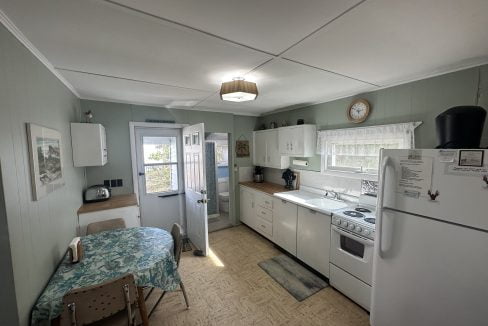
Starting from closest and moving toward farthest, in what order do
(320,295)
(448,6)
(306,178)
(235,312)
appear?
1. (448,6)
2. (235,312)
3. (320,295)
4. (306,178)

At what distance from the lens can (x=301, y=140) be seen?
10.0 feet

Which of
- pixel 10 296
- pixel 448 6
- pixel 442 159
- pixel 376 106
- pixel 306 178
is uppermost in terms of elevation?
pixel 448 6

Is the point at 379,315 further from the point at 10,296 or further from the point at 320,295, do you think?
the point at 10,296

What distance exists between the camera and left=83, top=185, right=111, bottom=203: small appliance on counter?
8.54ft

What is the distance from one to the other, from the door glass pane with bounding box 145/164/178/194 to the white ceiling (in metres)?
1.57

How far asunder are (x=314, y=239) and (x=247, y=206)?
1.63 metres

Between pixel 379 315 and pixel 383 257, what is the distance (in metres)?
0.50

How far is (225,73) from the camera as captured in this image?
1.78 meters

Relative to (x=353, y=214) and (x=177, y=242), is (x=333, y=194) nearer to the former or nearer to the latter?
(x=353, y=214)

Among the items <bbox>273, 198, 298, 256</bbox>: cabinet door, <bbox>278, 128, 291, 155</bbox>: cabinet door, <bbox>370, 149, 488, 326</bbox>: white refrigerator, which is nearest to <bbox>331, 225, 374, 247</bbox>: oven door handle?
<bbox>370, 149, 488, 326</bbox>: white refrigerator

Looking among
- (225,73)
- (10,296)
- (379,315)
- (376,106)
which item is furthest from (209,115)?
(379,315)

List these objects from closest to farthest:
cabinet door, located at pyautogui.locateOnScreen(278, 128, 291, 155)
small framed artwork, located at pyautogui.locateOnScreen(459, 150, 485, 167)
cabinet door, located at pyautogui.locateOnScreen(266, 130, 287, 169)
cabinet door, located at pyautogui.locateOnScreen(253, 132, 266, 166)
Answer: small framed artwork, located at pyautogui.locateOnScreen(459, 150, 485, 167) < cabinet door, located at pyautogui.locateOnScreen(278, 128, 291, 155) < cabinet door, located at pyautogui.locateOnScreen(266, 130, 287, 169) < cabinet door, located at pyautogui.locateOnScreen(253, 132, 266, 166)

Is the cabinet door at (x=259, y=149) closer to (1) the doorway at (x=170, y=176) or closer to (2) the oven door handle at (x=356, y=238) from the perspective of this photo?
(1) the doorway at (x=170, y=176)

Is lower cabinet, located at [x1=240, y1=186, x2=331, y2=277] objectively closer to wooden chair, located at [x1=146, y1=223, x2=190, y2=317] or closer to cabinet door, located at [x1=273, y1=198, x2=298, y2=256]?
cabinet door, located at [x1=273, y1=198, x2=298, y2=256]
